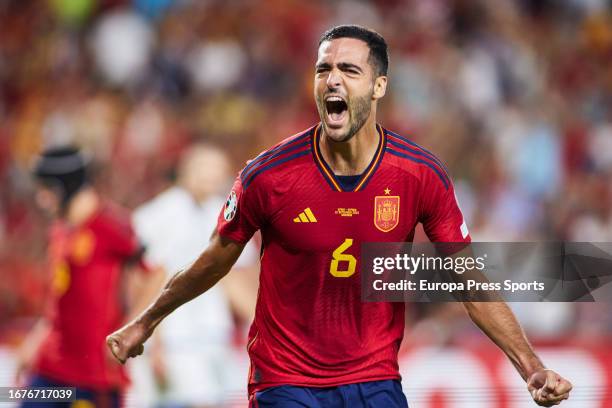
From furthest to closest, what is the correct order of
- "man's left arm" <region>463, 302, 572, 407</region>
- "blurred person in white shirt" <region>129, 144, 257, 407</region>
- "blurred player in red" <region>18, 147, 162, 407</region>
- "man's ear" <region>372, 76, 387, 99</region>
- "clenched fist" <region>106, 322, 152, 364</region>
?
"blurred person in white shirt" <region>129, 144, 257, 407</region>
"blurred player in red" <region>18, 147, 162, 407</region>
"clenched fist" <region>106, 322, 152, 364</region>
"man's ear" <region>372, 76, 387, 99</region>
"man's left arm" <region>463, 302, 572, 407</region>

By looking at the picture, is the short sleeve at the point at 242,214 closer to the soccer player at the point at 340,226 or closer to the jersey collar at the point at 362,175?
the soccer player at the point at 340,226

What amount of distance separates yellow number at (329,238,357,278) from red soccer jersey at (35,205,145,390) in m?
2.79

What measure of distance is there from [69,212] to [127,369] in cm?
126

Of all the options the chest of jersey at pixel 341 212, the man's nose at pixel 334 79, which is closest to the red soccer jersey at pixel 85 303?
the chest of jersey at pixel 341 212

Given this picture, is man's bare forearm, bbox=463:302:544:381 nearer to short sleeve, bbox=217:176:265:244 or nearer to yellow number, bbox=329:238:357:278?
yellow number, bbox=329:238:357:278

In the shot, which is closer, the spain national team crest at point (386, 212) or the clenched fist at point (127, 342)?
the spain national team crest at point (386, 212)

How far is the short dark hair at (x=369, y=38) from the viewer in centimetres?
446

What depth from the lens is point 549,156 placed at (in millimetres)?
11578

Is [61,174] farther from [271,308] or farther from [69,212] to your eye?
[271,308]

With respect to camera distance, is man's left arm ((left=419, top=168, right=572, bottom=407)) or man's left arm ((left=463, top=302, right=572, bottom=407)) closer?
man's left arm ((left=463, top=302, right=572, bottom=407))

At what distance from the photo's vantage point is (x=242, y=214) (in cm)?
451

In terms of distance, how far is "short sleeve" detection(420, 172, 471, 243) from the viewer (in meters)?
4.47

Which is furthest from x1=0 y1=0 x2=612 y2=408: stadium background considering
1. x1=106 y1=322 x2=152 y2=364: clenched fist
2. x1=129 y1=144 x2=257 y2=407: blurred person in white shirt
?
x1=106 y1=322 x2=152 y2=364: clenched fist

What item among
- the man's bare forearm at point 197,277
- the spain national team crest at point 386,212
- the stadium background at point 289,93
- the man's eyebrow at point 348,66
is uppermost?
the stadium background at point 289,93
